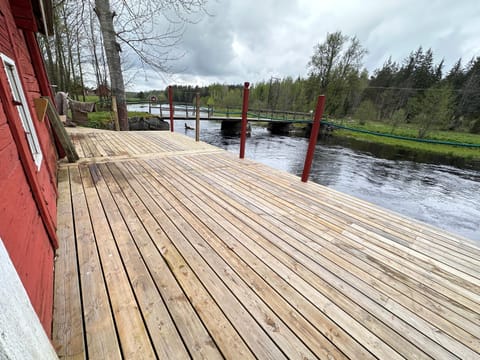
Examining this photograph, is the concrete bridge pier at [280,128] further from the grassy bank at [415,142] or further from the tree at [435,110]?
the tree at [435,110]

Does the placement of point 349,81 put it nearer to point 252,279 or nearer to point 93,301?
point 252,279

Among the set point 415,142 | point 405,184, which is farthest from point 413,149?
point 405,184

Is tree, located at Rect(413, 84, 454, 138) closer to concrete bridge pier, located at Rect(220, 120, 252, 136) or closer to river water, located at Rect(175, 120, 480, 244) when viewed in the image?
river water, located at Rect(175, 120, 480, 244)

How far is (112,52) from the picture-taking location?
569 centimetres

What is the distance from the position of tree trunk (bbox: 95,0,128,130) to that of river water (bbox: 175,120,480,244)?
16.9ft

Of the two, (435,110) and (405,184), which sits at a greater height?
(435,110)

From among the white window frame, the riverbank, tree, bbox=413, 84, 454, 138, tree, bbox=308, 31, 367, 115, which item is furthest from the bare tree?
tree, bbox=308, 31, 367, 115

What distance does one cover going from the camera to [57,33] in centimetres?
792

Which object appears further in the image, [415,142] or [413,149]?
[415,142]

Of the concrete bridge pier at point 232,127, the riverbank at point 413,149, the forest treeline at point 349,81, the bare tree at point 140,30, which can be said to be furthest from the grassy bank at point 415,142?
the bare tree at point 140,30

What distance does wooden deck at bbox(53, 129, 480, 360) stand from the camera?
90cm

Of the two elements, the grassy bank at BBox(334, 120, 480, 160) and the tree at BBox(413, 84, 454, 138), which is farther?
the tree at BBox(413, 84, 454, 138)

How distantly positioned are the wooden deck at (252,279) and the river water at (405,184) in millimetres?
3915

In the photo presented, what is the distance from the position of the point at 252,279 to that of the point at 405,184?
764 centimetres
